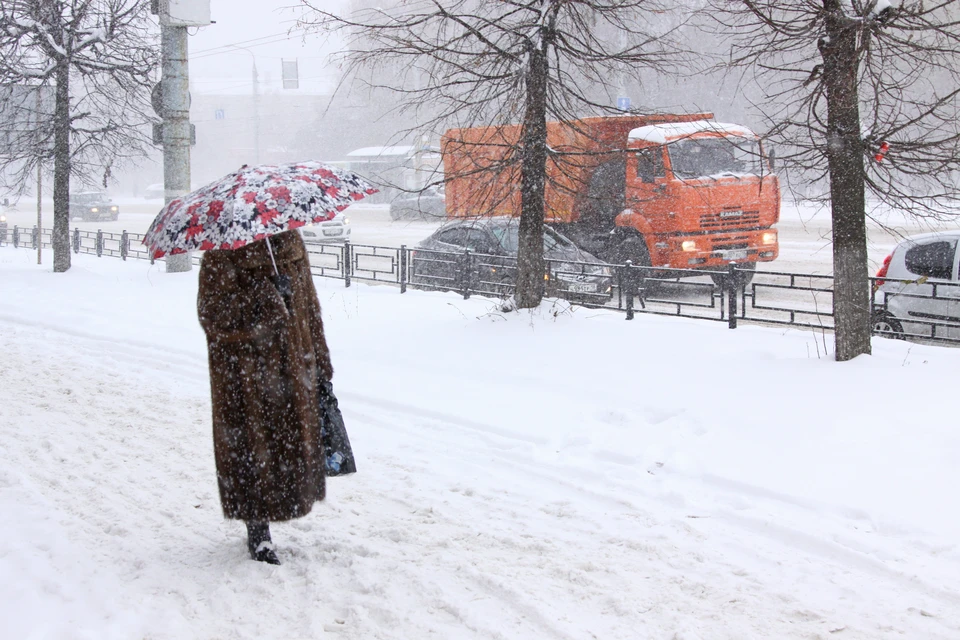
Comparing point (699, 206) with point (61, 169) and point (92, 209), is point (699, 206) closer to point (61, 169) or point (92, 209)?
point (61, 169)

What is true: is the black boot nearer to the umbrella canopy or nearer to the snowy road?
the umbrella canopy

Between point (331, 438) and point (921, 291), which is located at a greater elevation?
point (921, 291)

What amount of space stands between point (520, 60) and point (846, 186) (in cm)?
407

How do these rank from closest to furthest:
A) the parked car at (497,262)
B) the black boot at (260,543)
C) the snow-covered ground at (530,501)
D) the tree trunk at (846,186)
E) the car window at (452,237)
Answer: the snow-covered ground at (530,501)
the black boot at (260,543)
the tree trunk at (846,186)
the parked car at (497,262)
the car window at (452,237)

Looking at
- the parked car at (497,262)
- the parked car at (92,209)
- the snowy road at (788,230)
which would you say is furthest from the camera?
the parked car at (92,209)

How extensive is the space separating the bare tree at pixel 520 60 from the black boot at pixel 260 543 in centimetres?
621

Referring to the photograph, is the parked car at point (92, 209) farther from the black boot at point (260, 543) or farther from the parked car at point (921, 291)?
the black boot at point (260, 543)

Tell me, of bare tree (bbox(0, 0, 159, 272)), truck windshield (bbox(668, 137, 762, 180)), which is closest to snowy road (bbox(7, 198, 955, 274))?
truck windshield (bbox(668, 137, 762, 180))

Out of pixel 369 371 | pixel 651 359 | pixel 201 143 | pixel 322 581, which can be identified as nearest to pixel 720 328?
pixel 651 359

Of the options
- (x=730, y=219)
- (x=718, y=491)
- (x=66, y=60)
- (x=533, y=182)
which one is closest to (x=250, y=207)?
(x=718, y=491)

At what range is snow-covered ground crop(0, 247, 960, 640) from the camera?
4008 mm

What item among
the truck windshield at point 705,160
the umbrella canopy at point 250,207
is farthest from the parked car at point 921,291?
the umbrella canopy at point 250,207

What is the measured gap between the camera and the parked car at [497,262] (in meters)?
13.0

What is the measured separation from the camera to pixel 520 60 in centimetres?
1009
